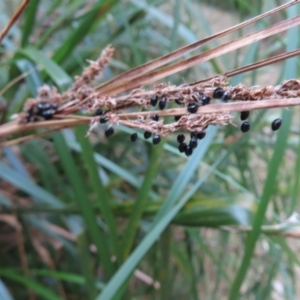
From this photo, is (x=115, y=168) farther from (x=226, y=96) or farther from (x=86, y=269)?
(x=226, y=96)

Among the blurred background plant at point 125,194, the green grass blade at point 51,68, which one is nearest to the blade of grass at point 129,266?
the blurred background plant at point 125,194

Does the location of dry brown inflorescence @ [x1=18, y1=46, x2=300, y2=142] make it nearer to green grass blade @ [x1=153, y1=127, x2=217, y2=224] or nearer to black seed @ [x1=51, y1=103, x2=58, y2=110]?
black seed @ [x1=51, y1=103, x2=58, y2=110]

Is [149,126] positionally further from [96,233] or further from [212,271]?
[212,271]

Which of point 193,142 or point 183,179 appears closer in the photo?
point 193,142

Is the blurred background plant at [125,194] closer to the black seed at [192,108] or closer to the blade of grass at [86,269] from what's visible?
the blade of grass at [86,269]

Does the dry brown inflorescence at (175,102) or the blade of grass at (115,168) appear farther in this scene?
the blade of grass at (115,168)

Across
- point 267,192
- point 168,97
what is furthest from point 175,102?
point 267,192

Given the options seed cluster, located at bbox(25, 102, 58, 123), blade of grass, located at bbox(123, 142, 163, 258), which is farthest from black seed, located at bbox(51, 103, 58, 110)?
blade of grass, located at bbox(123, 142, 163, 258)

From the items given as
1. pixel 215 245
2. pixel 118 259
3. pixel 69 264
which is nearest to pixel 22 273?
pixel 69 264

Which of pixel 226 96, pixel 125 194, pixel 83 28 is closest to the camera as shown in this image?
pixel 226 96
